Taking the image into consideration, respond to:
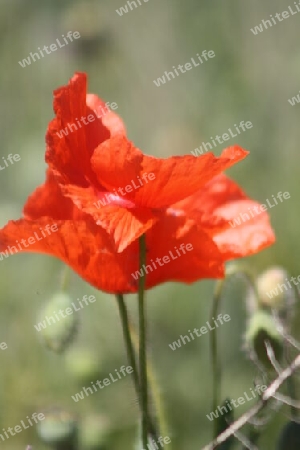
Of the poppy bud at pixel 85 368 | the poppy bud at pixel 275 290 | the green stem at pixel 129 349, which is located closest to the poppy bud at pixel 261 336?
the poppy bud at pixel 275 290

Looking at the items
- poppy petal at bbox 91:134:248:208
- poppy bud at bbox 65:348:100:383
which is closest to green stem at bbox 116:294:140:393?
poppy petal at bbox 91:134:248:208

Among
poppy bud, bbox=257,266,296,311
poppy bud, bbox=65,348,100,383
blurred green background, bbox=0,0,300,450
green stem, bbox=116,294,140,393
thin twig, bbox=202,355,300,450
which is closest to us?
thin twig, bbox=202,355,300,450

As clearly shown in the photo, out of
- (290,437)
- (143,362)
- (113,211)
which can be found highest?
(113,211)

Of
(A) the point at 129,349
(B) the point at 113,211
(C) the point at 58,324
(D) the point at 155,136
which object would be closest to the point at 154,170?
(B) the point at 113,211

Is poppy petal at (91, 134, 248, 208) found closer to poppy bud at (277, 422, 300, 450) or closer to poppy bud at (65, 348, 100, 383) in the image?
poppy bud at (277, 422, 300, 450)

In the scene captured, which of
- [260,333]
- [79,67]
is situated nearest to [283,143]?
[79,67]

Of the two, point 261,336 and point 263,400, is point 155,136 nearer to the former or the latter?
point 261,336
